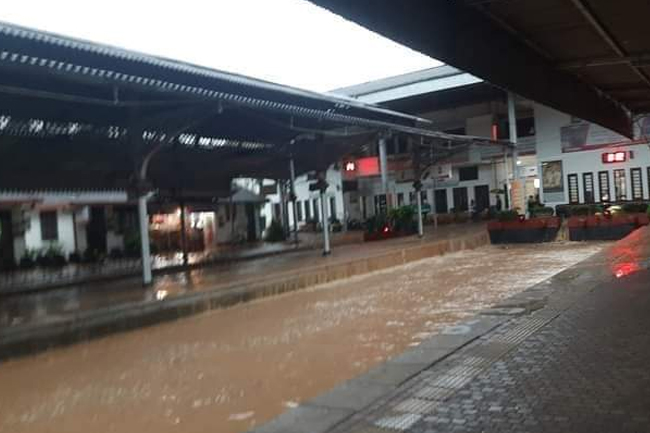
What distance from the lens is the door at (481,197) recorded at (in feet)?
126

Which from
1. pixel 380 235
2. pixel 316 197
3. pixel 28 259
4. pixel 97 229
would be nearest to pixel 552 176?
pixel 380 235

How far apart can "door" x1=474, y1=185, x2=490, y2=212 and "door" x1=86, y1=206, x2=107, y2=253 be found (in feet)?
73.2

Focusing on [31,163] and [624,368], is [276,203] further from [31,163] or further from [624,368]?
[624,368]

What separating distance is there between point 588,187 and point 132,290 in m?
26.8

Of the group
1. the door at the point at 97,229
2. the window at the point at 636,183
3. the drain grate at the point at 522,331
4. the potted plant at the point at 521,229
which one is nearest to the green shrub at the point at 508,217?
the potted plant at the point at 521,229

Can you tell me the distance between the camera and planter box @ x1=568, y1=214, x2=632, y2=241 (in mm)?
20812

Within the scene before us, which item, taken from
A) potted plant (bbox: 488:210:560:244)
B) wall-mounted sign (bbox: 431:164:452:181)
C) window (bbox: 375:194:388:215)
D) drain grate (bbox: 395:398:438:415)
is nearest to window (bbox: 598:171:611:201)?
wall-mounted sign (bbox: 431:164:452:181)

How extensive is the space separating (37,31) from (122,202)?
44.0 feet

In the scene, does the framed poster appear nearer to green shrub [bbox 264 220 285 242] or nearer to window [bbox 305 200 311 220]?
green shrub [bbox 264 220 285 242]

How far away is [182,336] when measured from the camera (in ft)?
32.0

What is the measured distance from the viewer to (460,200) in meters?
39.6

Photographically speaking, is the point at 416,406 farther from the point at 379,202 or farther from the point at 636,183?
the point at 379,202

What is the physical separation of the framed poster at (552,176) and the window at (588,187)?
3.74ft

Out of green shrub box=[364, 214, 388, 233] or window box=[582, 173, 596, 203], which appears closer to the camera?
green shrub box=[364, 214, 388, 233]
